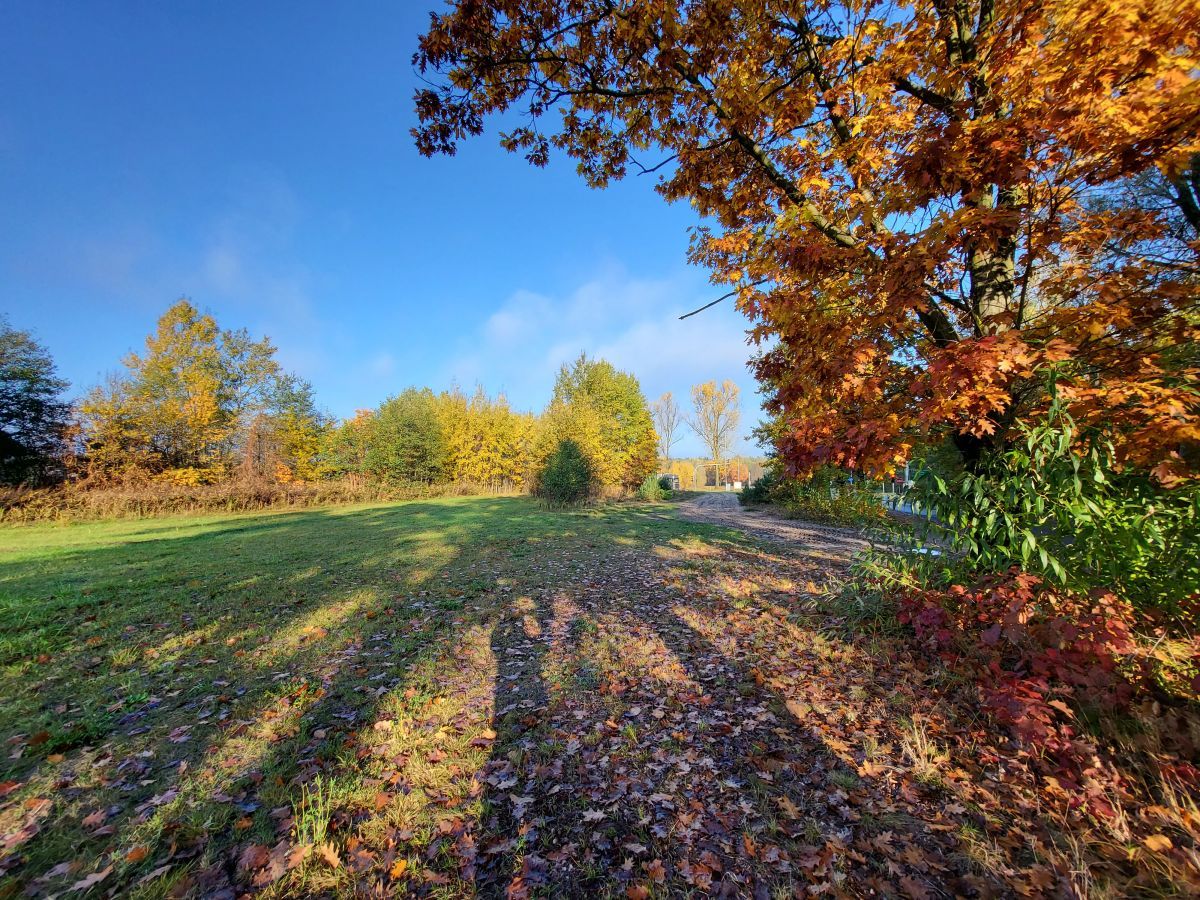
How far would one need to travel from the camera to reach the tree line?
1781 cm

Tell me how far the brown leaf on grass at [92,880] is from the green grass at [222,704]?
0.03m

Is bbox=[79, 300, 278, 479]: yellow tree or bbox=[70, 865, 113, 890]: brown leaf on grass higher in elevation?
bbox=[79, 300, 278, 479]: yellow tree

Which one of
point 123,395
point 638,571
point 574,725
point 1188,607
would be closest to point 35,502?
point 123,395

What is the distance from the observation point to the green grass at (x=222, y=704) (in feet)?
7.14

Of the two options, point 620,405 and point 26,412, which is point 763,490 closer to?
point 620,405

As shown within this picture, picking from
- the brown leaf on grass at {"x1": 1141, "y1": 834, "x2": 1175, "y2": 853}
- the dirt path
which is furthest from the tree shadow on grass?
the dirt path

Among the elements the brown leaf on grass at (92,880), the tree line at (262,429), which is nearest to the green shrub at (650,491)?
the tree line at (262,429)

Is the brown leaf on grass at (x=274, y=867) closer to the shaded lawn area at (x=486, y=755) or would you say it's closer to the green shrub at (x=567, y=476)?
the shaded lawn area at (x=486, y=755)

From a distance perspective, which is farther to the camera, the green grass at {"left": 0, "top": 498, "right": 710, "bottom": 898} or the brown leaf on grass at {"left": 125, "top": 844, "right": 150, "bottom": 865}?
the green grass at {"left": 0, "top": 498, "right": 710, "bottom": 898}

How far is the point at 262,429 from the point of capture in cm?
2458

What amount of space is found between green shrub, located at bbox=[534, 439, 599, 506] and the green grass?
10.5 meters

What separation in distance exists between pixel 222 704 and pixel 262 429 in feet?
88.9

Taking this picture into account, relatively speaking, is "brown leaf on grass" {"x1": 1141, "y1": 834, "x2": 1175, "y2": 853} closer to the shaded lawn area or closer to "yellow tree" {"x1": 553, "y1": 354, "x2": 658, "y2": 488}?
the shaded lawn area

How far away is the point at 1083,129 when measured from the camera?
8.39ft
